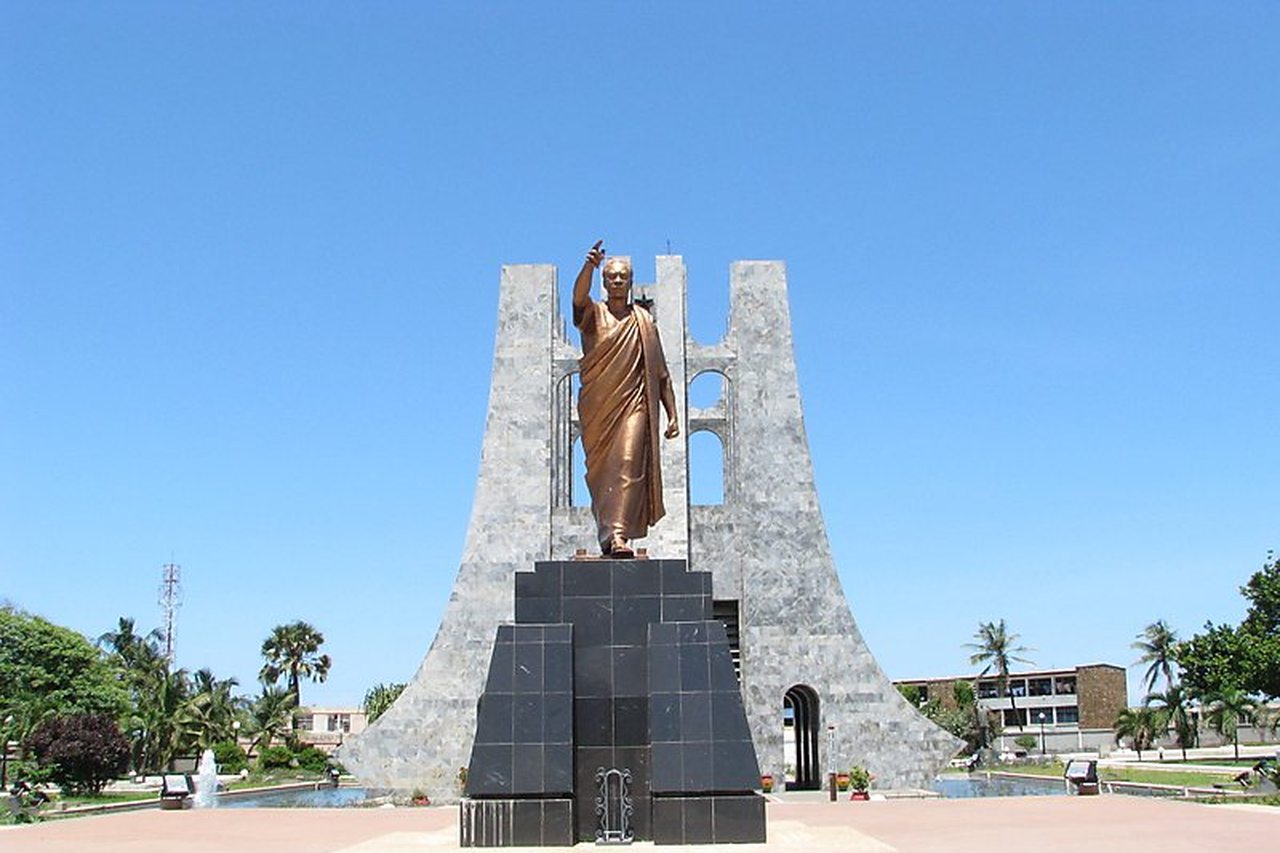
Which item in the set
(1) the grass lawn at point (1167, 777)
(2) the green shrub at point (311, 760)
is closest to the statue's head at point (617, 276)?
(1) the grass lawn at point (1167, 777)

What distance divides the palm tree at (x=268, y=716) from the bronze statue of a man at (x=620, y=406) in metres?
37.0

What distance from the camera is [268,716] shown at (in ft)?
153

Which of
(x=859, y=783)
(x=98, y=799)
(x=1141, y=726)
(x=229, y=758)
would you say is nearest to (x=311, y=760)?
(x=229, y=758)

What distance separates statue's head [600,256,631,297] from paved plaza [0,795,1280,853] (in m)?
4.68

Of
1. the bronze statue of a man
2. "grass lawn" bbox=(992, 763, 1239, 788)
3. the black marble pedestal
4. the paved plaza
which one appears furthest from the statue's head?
"grass lawn" bbox=(992, 763, 1239, 788)

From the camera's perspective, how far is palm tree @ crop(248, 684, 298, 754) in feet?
150

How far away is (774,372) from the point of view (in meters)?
29.5

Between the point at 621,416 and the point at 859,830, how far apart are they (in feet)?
17.4

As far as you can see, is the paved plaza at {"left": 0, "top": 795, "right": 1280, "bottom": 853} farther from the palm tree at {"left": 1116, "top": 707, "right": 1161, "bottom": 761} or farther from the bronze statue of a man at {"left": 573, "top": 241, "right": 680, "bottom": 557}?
the palm tree at {"left": 1116, "top": 707, "right": 1161, "bottom": 761}

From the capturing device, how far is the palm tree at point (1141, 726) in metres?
52.5

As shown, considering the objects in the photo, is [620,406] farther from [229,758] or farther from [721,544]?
[229,758]

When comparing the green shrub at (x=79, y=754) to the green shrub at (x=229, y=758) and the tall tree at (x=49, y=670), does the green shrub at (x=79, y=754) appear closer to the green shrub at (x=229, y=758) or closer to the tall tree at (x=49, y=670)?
the tall tree at (x=49, y=670)

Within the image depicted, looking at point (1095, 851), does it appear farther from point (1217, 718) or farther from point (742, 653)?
point (1217, 718)

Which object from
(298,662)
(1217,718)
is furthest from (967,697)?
(298,662)
